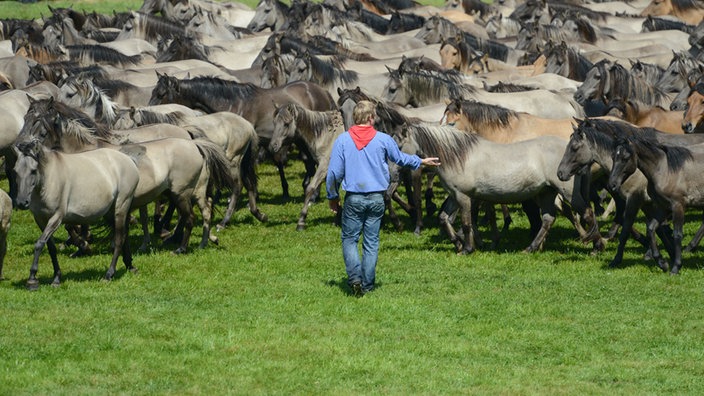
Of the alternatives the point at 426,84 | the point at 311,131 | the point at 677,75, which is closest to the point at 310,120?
the point at 311,131

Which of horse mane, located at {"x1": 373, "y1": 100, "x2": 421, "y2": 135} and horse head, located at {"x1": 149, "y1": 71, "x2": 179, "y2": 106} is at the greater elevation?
horse mane, located at {"x1": 373, "y1": 100, "x2": 421, "y2": 135}

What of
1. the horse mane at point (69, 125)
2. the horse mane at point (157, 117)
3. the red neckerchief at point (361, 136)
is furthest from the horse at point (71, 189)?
the horse mane at point (157, 117)

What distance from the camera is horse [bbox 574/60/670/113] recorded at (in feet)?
63.5

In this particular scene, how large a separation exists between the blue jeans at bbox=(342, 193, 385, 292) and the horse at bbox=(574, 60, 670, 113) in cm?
813

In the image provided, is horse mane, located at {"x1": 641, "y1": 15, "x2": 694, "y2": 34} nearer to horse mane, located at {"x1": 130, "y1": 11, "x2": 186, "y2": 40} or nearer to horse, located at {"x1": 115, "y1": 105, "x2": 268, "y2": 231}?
horse mane, located at {"x1": 130, "y1": 11, "x2": 186, "y2": 40}

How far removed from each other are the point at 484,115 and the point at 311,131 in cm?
270

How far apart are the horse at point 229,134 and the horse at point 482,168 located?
3.37m

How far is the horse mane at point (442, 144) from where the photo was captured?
14352 millimetres

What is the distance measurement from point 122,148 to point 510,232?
18.6 feet

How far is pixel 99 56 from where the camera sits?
998 inches

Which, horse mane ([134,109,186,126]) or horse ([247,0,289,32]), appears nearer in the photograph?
horse mane ([134,109,186,126])

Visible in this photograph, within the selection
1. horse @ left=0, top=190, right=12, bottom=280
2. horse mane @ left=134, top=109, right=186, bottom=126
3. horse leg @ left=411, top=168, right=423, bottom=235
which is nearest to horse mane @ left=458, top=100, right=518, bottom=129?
horse leg @ left=411, top=168, right=423, bottom=235

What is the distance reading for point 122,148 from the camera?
1402 centimetres

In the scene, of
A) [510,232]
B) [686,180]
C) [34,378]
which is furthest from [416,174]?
[34,378]
